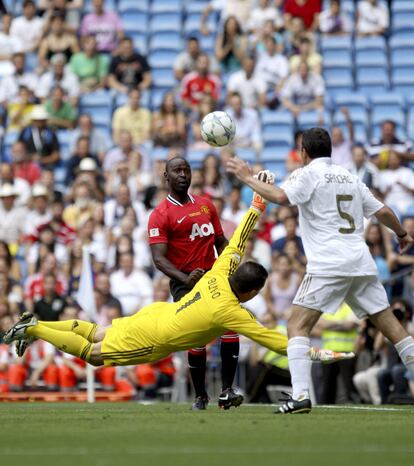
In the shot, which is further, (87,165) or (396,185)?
(87,165)

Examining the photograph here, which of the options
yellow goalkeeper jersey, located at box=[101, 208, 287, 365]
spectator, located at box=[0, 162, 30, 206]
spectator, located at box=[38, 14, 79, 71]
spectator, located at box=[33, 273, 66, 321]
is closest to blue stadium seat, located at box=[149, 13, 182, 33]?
spectator, located at box=[38, 14, 79, 71]

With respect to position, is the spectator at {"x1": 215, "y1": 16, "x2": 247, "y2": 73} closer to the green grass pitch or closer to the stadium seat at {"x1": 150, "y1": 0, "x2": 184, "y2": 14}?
the stadium seat at {"x1": 150, "y1": 0, "x2": 184, "y2": 14}

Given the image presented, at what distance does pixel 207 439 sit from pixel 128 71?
14.6 m

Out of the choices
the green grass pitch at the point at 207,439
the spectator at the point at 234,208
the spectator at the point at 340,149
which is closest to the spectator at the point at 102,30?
the spectator at the point at 340,149

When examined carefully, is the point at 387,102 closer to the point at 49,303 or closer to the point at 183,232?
the point at 49,303

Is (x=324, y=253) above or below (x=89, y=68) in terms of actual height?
below

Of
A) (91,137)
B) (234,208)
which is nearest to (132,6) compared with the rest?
(91,137)

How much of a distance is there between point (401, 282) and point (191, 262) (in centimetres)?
568

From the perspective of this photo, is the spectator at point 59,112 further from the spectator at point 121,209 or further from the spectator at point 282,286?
the spectator at point 282,286

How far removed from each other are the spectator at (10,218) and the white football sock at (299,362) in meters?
10.3

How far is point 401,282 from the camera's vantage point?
16.5 metres

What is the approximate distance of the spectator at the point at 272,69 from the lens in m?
21.1

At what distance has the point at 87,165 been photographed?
19.9 meters

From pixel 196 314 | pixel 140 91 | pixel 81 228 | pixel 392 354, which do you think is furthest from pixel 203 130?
pixel 140 91
